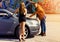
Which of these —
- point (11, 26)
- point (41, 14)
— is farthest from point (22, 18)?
point (41, 14)

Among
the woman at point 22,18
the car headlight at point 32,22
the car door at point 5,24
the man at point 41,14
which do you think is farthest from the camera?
the man at point 41,14

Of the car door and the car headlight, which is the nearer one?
the car door

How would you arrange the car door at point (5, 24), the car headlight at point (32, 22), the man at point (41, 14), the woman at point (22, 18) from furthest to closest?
the man at point (41, 14)
the car headlight at point (32, 22)
the car door at point (5, 24)
the woman at point (22, 18)

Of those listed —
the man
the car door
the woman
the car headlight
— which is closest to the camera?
the woman

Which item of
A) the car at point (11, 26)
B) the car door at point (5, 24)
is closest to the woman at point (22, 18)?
the car at point (11, 26)

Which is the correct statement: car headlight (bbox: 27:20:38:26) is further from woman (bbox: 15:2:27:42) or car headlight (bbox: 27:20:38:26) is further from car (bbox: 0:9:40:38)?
woman (bbox: 15:2:27:42)

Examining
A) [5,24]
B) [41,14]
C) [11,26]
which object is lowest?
[11,26]

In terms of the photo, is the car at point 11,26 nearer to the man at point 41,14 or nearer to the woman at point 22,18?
the woman at point 22,18

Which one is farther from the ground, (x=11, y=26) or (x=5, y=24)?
(x=5, y=24)

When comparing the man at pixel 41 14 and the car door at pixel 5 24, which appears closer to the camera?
the car door at pixel 5 24

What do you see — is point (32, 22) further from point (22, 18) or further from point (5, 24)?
point (5, 24)

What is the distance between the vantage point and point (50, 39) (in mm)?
12922

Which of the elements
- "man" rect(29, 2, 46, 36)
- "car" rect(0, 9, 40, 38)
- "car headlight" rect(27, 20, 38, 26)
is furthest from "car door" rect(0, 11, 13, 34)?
"man" rect(29, 2, 46, 36)

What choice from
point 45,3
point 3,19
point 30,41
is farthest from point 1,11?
point 45,3
